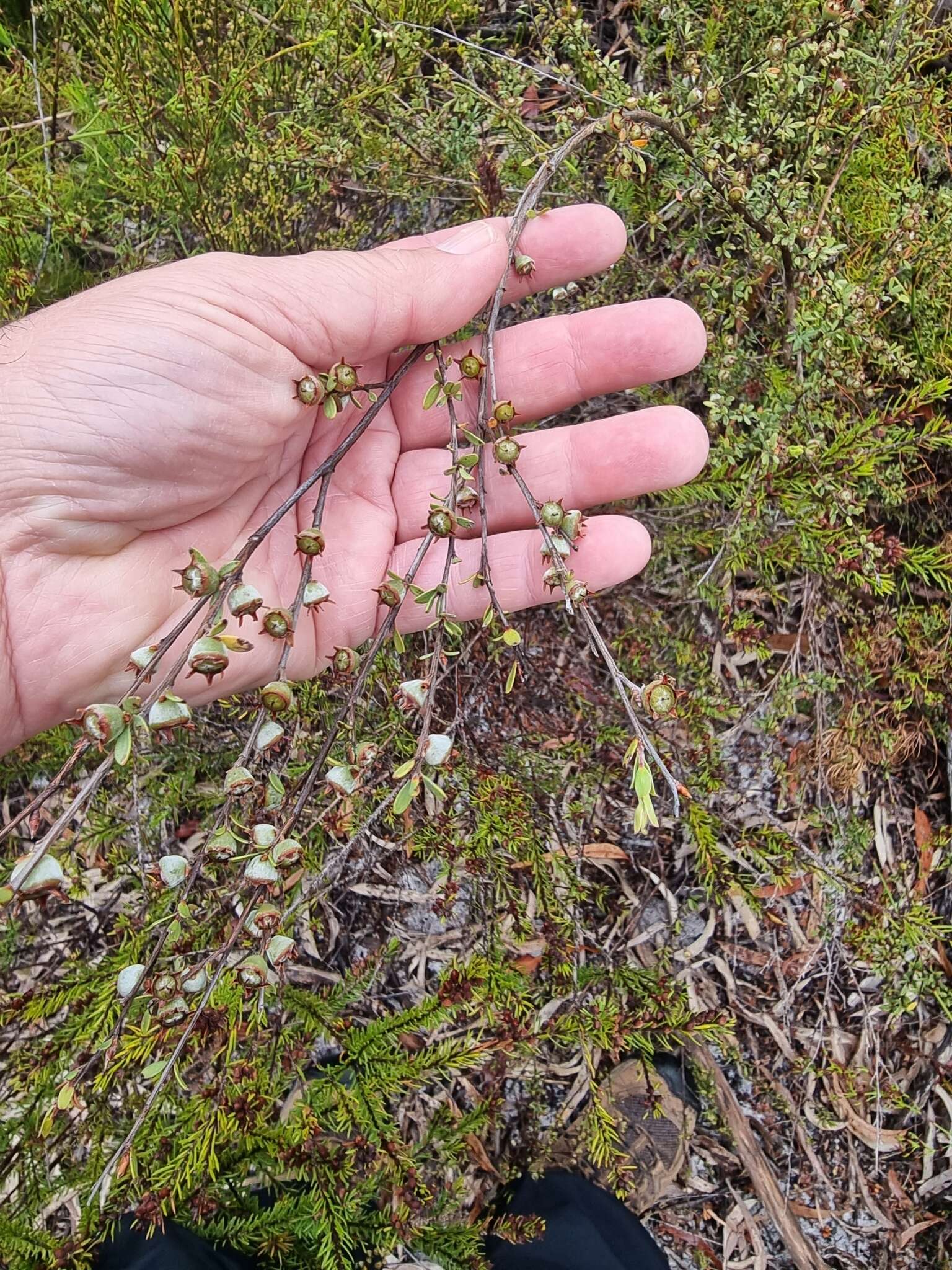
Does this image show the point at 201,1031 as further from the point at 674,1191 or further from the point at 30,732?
the point at 674,1191

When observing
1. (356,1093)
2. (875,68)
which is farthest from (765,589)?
(356,1093)

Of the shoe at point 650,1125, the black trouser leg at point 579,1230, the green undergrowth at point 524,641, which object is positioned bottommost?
the black trouser leg at point 579,1230

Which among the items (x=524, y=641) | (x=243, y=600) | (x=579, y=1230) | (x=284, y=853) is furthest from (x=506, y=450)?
(x=579, y=1230)

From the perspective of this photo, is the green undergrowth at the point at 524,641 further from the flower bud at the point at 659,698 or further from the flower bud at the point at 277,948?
the flower bud at the point at 659,698

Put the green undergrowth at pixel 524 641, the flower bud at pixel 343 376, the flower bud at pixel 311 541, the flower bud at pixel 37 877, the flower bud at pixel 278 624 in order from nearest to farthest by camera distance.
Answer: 1. the flower bud at pixel 37 877
2. the flower bud at pixel 278 624
3. the flower bud at pixel 311 541
4. the flower bud at pixel 343 376
5. the green undergrowth at pixel 524 641

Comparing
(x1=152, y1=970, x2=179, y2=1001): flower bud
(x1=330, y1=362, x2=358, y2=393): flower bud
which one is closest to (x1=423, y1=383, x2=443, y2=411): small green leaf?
(x1=330, y1=362, x2=358, y2=393): flower bud

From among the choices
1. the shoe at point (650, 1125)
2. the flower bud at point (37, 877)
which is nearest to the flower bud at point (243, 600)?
the flower bud at point (37, 877)
